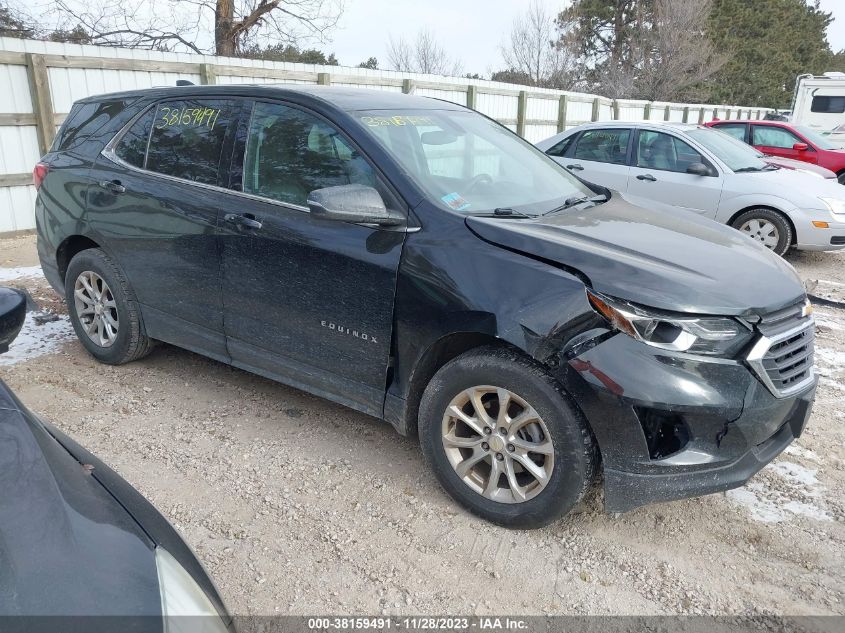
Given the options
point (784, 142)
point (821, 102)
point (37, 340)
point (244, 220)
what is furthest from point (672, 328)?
point (821, 102)

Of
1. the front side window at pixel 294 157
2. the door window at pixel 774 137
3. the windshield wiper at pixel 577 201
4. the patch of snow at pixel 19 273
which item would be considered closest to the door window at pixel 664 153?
the windshield wiper at pixel 577 201

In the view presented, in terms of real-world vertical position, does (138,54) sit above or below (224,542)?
above

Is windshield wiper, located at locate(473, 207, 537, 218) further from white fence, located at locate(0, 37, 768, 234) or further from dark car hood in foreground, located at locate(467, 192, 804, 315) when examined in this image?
white fence, located at locate(0, 37, 768, 234)

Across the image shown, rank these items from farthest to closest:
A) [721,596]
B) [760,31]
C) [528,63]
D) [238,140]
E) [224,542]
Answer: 1. [760,31]
2. [528,63]
3. [238,140]
4. [224,542]
5. [721,596]

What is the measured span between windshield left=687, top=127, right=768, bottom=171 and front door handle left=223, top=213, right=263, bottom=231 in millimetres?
6543

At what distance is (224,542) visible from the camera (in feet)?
9.05

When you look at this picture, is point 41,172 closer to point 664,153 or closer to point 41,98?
point 41,98

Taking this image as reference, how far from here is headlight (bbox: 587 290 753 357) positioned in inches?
96.3

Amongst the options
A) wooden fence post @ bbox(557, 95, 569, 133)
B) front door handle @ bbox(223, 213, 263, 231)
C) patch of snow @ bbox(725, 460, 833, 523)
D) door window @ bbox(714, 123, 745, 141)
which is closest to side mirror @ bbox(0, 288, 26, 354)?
front door handle @ bbox(223, 213, 263, 231)

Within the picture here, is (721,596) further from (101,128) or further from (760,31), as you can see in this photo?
(760,31)

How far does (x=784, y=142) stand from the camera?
40.5ft

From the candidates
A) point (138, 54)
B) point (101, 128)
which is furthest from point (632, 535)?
point (138, 54)

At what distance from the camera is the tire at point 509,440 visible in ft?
8.45

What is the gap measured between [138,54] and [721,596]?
10.0 meters
